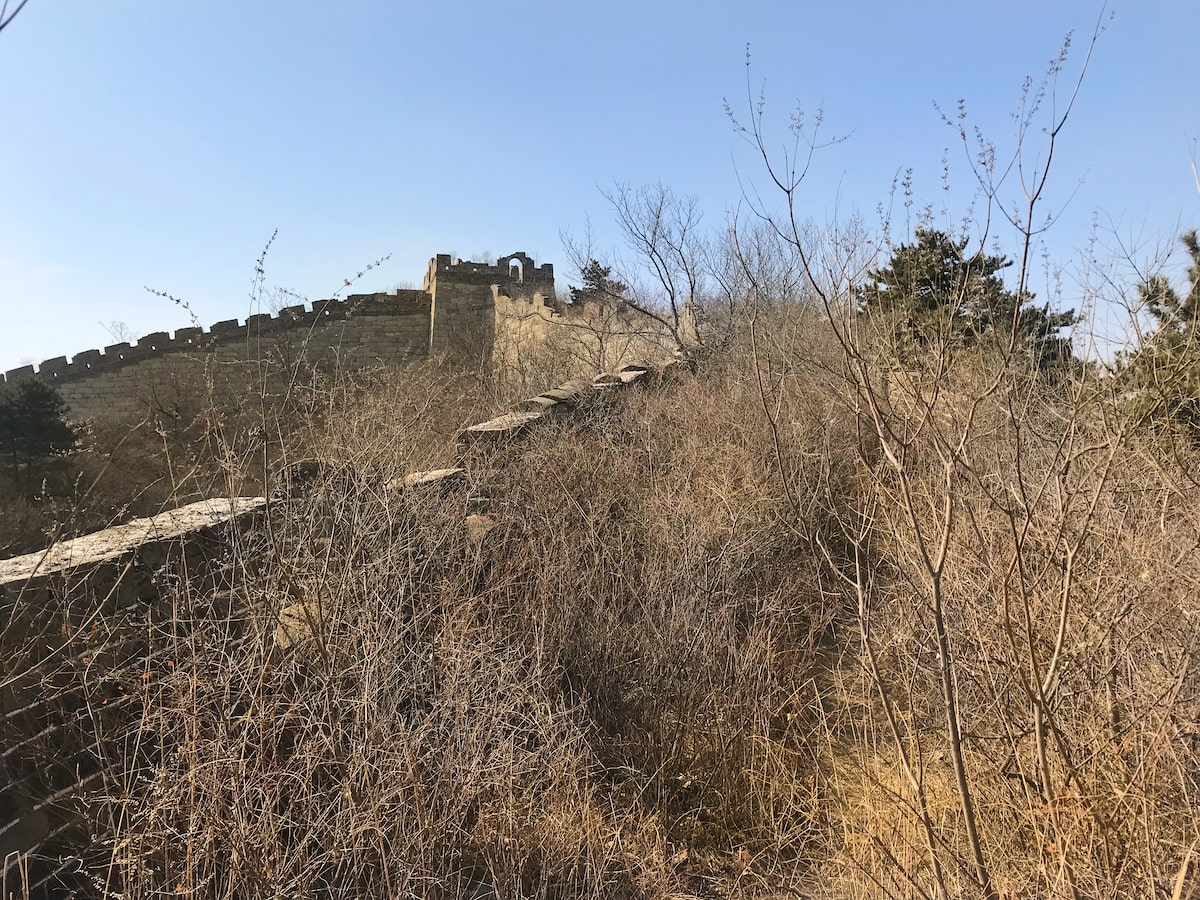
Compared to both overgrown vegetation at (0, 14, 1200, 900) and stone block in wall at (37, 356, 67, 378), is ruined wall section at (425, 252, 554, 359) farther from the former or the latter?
overgrown vegetation at (0, 14, 1200, 900)

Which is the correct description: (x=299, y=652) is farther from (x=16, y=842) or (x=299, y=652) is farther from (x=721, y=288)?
(x=721, y=288)

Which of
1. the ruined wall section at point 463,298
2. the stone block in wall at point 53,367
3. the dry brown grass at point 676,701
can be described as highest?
the ruined wall section at point 463,298

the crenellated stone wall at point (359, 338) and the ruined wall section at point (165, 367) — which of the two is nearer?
the crenellated stone wall at point (359, 338)

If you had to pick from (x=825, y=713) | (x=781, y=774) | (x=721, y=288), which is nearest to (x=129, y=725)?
(x=781, y=774)

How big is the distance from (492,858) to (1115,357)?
3.17 meters

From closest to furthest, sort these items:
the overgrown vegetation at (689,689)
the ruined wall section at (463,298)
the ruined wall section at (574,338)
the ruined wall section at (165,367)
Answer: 1. the overgrown vegetation at (689,689)
2. the ruined wall section at (574,338)
3. the ruined wall section at (165,367)
4. the ruined wall section at (463,298)

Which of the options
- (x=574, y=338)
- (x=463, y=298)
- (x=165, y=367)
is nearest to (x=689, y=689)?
(x=574, y=338)

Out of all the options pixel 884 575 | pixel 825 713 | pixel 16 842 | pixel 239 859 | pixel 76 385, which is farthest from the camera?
pixel 76 385

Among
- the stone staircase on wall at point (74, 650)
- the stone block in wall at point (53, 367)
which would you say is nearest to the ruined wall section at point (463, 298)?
the stone block in wall at point (53, 367)

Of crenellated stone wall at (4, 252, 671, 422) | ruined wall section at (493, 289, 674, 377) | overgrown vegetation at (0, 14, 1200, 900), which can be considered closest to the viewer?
overgrown vegetation at (0, 14, 1200, 900)

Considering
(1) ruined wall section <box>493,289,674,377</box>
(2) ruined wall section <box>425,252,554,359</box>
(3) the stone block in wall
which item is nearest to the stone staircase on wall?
(1) ruined wall section <box>493,289,674,377</box>

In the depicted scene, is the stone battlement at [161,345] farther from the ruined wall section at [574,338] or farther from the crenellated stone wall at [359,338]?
the ruined wall section at [574,338]

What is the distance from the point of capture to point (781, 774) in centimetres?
289

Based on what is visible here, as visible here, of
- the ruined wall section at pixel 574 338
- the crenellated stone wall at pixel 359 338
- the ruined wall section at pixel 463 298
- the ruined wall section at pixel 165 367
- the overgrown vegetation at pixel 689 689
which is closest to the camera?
the overgrown vegetation at pixel 689 689
